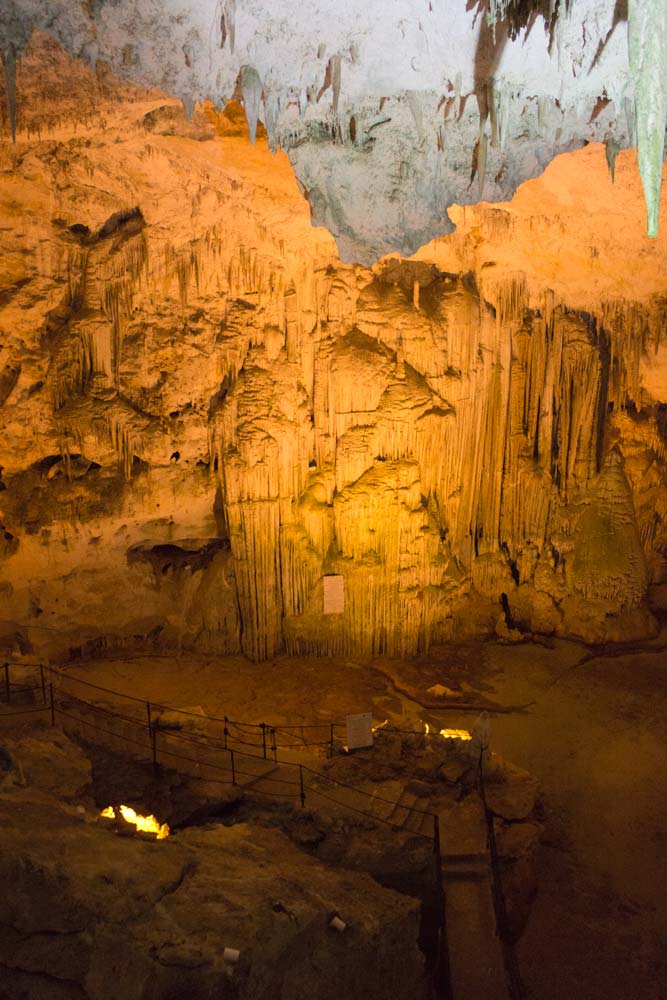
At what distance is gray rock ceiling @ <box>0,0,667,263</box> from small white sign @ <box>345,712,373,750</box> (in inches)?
183

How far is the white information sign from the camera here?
9.99 metres

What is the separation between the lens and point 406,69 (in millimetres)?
5594

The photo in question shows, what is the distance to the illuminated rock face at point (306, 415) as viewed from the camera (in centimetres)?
851

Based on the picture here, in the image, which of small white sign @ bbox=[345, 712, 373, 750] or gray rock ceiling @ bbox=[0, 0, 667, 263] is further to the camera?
small white sign @ bbox=[345, 712, 373, 750]

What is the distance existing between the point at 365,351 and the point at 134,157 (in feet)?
11.8

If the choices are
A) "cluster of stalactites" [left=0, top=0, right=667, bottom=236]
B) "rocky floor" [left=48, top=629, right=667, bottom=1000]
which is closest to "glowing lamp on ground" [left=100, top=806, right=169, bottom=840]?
"rocky floor" [left=48, top=629, right=667, bottom=1000]

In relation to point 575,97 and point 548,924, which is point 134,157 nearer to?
point 575,97

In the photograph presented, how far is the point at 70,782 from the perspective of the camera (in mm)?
5582

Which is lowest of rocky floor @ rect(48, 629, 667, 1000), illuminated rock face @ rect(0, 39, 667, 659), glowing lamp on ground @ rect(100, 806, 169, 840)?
rocky floor @ rect(48, 629, 667, 1000)

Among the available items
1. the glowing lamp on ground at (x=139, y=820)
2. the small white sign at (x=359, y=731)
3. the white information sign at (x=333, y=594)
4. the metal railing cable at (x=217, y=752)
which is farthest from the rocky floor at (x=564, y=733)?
the glowing lamp on ground at (x=139, y=820)

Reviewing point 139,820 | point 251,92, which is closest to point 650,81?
point 251,92

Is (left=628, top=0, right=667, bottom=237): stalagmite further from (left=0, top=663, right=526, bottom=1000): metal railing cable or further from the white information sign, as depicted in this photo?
the white information sign

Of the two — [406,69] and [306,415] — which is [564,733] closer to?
[306,415]

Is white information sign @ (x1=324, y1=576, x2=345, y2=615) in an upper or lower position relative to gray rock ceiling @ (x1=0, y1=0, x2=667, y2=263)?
lower
